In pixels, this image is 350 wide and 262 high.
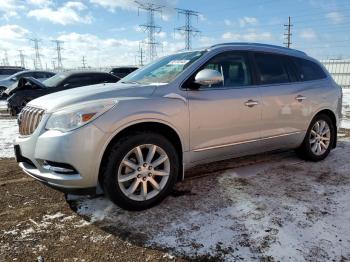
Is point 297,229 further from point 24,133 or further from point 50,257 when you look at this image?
point 24,133

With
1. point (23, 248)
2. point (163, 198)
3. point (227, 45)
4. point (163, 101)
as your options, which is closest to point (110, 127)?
point (163, 101)

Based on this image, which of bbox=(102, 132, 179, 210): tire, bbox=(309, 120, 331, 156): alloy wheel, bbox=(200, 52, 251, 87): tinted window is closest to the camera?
bbox=(102, 132, 179, 210): tire

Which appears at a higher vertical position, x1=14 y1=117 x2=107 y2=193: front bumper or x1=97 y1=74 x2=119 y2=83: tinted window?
x1=97 y1=74 x2=119 y2=83: tinted window

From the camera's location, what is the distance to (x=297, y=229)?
312cm

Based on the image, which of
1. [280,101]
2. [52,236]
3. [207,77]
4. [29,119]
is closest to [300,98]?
[280,101]

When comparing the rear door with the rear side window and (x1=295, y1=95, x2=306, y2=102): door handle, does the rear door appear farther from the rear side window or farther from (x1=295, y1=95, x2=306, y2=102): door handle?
the rear side window

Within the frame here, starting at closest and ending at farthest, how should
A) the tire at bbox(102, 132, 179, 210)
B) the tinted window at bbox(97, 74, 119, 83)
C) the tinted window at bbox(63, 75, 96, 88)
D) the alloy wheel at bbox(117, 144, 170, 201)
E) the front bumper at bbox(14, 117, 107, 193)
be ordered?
the front bumper at bbox(14, 117, 107, 193)
the tire at bbox(102, 132, 179, 210)
the alloy wheel at bbox(117, 144, 170, 201)
the tinted window at bbox(63, 75, 96, 88)
the tinted window at bbox(97, 74, 119, 83)

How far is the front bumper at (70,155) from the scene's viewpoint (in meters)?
3.10

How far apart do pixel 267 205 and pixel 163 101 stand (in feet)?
5.21

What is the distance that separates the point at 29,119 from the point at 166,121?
1462mm

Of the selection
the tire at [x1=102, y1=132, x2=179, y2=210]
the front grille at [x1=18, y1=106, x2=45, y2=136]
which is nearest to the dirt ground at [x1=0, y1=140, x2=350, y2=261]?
the tire at [x1=102, y1=132, x2=179, y2=210]

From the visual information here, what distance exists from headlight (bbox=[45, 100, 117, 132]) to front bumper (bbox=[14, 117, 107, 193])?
0.19 feet

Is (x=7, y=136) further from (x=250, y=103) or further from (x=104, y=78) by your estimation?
(x=250, y=103)

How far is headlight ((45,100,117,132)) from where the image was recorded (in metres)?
3.15
